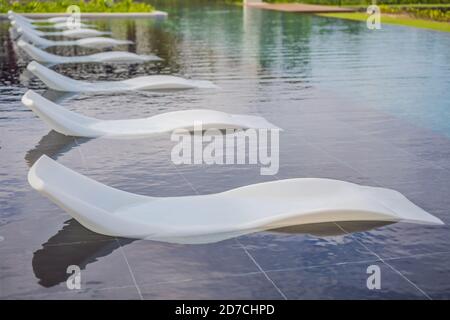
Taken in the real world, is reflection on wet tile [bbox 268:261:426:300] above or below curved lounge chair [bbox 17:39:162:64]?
below

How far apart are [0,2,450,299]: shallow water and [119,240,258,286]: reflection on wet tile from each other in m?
0.01

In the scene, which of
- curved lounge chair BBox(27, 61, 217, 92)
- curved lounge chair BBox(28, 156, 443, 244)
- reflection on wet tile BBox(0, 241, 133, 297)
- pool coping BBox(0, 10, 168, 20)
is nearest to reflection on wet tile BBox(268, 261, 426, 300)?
curved lounge chair BBox(28, 156, 443, 244)

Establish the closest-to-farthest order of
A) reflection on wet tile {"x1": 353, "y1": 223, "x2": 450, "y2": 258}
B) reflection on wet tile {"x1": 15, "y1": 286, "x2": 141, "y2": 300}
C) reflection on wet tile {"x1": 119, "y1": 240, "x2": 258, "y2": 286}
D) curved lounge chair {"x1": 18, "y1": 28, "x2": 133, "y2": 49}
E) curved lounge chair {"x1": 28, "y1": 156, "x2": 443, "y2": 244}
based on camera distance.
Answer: reflection on wet tile {"x1": 15, "y1": 286, "x2": 141, "y2": 300} → reflection on wet tile {"x1": 119, "y1": 240, "x2": 258, "y2": 286} → reflection on wet tile {"x1": 353, "y1": 223, "x2": 450, "y2": 258} → curved lounge chair {"x1": 28, "y1": 156, "x2": 443, "y2": 244} → curved lounge chair {"x1": 18, "y1": 28, "x2": 133, "y2": 49}

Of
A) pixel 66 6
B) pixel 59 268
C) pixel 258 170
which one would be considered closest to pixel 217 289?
pixel 59 268

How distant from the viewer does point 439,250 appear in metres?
5.68

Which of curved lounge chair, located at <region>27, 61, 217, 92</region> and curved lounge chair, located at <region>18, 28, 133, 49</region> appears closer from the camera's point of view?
curved lounge chair, located at <region>27, 61, 217, 92</region>

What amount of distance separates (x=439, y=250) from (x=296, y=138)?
422cm

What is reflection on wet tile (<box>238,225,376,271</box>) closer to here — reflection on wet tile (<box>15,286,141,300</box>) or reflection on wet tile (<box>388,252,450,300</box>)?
reflection on wet tile (<box>388,252,450,300</box>)

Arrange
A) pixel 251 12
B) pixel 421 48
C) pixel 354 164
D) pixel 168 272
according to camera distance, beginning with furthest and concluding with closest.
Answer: pixel 251 12 < pixel 421 48 < pixel 354 164 < pixel 168 272

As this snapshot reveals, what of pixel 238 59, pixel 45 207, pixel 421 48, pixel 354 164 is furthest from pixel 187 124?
pixel 421 48

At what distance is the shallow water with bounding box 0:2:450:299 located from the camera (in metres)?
5.18

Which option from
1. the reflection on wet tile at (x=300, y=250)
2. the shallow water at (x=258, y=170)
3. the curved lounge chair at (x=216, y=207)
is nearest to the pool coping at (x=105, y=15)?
the shallow water at (x=258, y=170)

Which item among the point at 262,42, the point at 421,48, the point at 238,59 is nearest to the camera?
the point at 238,59
